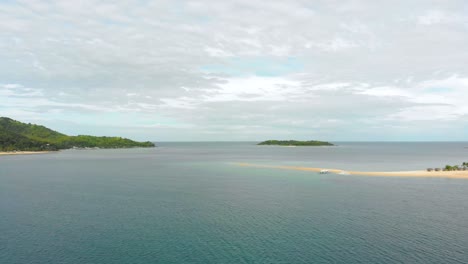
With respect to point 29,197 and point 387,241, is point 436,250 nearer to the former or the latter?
point 387,241

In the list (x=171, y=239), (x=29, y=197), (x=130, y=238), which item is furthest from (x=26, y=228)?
(x=29, y=197)

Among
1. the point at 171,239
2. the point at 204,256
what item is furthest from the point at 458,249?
the point at 171,239

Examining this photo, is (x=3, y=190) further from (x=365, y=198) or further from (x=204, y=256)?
(x=365, y=198)

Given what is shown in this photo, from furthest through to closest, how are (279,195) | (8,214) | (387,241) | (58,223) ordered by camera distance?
(279,195), (8,214), (58,223), (387,241)

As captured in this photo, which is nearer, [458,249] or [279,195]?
[458,249]

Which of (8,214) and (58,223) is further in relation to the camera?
(8,214)

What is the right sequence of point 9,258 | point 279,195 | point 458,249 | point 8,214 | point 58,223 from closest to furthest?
1. point 9,258
2. point 458,249
3. point 58,223
4. point 8,214
5. point 279,195

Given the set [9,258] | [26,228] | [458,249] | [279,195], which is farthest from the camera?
[279,195]

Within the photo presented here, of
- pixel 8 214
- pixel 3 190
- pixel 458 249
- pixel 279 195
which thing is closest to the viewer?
pixel 458 249

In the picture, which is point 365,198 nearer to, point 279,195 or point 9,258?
point 279,195
